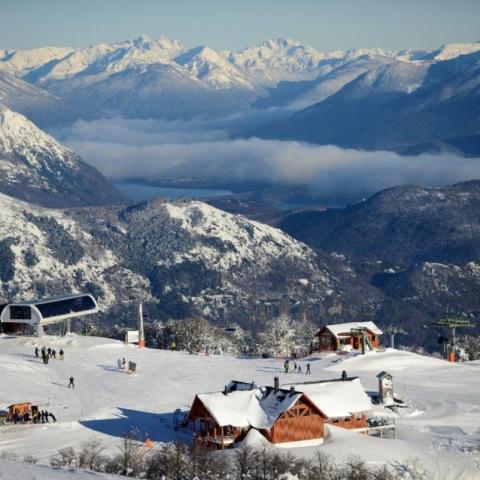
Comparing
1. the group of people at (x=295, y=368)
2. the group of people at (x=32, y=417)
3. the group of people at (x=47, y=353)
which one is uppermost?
the group of people at (x=47, y=353)

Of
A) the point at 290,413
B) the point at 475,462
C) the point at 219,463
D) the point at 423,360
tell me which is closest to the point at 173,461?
the point at 219,463

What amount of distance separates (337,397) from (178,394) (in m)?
18.9

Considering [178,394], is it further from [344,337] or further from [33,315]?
[344,337]

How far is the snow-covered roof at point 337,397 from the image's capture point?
372 feet

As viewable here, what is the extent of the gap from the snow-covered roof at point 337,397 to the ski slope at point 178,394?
3.12 m

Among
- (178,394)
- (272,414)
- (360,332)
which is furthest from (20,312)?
(272,414)

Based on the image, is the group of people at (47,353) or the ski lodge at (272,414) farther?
the group of people at (47,353)

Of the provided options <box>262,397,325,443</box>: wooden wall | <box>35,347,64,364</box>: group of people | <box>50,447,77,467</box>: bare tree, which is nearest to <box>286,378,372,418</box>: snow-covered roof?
<box>262,397,325,443</box>: wooden wall

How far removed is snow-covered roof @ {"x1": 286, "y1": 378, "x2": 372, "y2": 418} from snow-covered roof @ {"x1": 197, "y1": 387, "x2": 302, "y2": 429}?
10.9 feet

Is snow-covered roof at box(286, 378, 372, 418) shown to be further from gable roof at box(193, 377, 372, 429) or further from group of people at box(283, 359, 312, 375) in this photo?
group of people at box(283, 359, 312, 375)

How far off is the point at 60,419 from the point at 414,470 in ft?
96.4

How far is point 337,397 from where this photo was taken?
379ft

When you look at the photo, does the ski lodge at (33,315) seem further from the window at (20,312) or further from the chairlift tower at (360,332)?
the chairlift tower at (360,332)

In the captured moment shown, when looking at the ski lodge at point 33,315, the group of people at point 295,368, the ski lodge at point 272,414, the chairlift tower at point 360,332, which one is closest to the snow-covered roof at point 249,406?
the ski lodge at point 272,414
